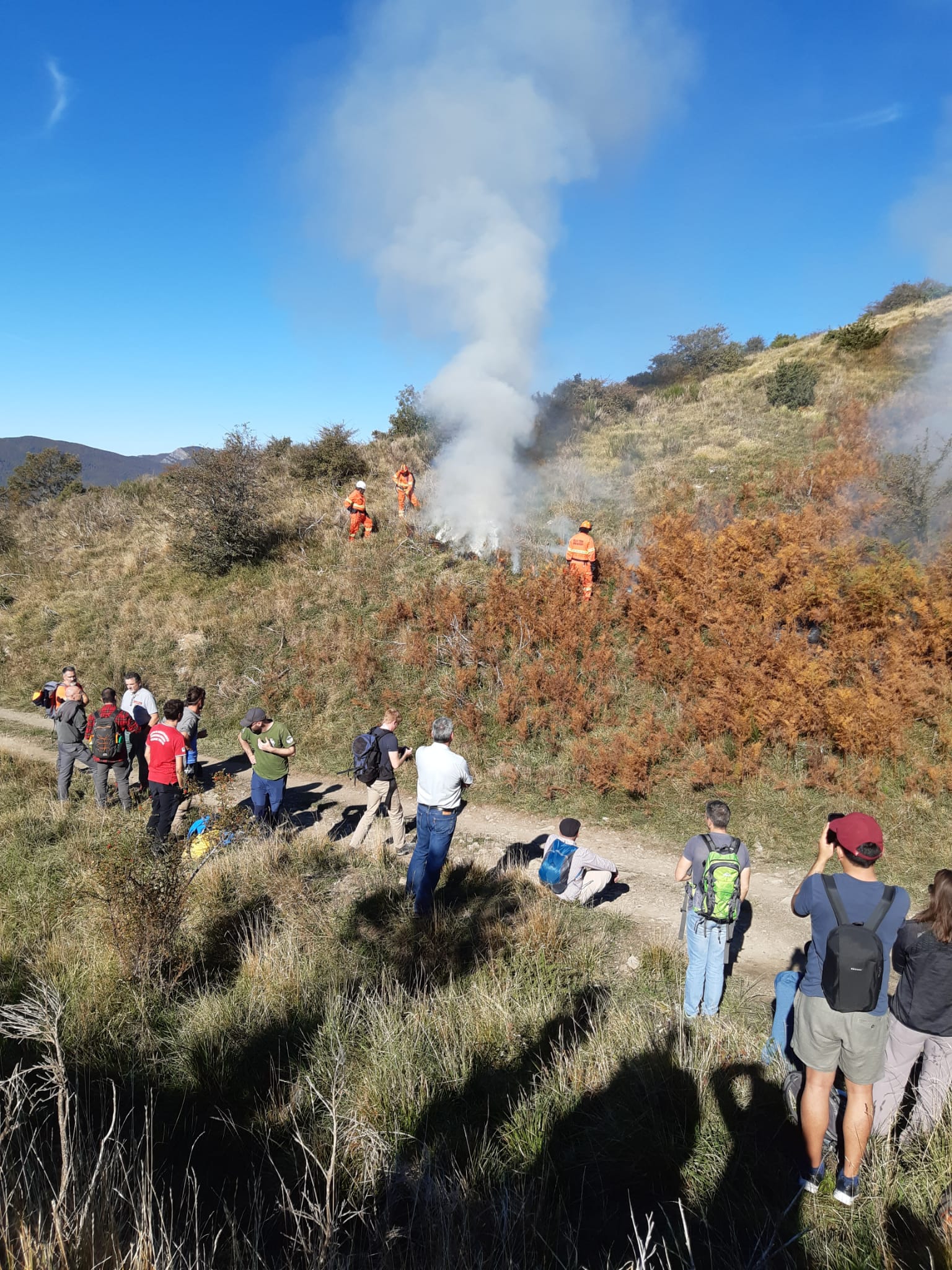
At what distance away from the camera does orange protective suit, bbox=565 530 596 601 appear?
11906mm

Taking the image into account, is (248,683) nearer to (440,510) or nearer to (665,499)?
(440,510)

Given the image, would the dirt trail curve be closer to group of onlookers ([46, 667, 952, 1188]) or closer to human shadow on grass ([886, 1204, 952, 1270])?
group of onlookers ([46, 667, 952, 1188])

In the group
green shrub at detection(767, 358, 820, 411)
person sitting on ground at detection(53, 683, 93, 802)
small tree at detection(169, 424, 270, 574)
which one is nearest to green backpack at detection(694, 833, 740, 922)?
person sitting on ground at detection(53, 683, 93, 802)

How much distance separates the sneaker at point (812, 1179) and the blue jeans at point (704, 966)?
44.7 inches

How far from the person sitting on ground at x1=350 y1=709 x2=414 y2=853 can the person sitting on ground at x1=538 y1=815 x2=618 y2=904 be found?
1.81m

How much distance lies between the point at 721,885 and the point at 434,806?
7.73 feet

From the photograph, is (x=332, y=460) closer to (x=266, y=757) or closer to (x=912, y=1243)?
(x=266, y=757)

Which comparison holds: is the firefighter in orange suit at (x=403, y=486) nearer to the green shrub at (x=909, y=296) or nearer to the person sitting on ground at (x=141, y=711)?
the person sitting on ground at (x=141, y=711)

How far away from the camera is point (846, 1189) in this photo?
9.53ft

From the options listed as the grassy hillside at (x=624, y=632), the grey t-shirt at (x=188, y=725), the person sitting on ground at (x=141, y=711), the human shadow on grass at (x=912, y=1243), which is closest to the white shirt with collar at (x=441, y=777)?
the human shadow on grass at (x=912, y=1243)

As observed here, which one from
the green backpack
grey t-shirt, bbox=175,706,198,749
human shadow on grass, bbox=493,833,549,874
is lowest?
human shadow on grass, bbox=493,833,549,874

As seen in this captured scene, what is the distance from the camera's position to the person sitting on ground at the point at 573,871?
6082mm

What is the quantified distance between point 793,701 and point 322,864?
20.9 ft

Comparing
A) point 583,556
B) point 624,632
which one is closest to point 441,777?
point 624,632
